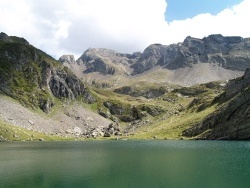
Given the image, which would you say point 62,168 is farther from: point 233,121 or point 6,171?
point 233,121

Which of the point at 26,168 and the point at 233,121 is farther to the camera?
the point at 233,121

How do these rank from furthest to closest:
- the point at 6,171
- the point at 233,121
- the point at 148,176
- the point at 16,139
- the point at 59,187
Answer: the point at 16,139, the point at 233,121, the point at 6,171, the point at 148,176, the point at 59,187

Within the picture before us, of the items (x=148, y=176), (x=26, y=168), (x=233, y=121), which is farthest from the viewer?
(x=233, y=121)

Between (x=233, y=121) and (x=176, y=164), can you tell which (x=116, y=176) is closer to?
(x=176, y=164)

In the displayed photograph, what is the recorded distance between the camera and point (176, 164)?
75188 mm

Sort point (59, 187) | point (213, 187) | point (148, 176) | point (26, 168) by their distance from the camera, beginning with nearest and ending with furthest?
point (213, 187) < point (59, 187) < point (148, 176) < point (26, 168)

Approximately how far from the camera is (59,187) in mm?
52688

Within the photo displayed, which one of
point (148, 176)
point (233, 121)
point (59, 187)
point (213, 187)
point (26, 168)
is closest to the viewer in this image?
point (213, 187)

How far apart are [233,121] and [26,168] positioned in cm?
12722

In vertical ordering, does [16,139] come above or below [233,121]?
below

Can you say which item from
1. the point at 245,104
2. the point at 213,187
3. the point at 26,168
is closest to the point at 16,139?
the point at 26,168

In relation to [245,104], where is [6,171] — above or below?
below

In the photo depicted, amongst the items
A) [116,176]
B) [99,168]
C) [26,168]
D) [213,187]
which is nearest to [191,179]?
[213,187]

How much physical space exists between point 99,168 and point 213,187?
102 ft
